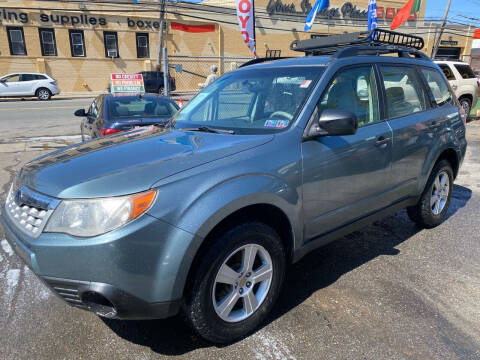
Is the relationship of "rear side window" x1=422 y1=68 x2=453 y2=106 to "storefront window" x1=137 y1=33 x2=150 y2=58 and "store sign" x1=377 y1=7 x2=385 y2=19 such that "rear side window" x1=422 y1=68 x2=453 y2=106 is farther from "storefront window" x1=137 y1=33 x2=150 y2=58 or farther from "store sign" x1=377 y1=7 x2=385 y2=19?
"store sign" x1=377 y1=7 x2=385 y2=19

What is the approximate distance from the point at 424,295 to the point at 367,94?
174 cm

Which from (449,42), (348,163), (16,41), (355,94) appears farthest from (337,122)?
(449,42)

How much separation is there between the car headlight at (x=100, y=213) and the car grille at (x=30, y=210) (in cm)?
13

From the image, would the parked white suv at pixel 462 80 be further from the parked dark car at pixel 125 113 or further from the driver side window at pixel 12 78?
the driver side window at pixel 12 78

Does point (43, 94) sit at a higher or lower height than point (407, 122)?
lower

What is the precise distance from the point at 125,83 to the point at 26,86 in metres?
14.8

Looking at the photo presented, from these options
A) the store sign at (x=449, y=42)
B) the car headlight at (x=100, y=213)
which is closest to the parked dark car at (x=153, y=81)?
the car headlight at (x=100, y=213)

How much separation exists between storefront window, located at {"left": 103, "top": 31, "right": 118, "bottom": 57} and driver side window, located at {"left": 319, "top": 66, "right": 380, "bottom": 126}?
28.8 m

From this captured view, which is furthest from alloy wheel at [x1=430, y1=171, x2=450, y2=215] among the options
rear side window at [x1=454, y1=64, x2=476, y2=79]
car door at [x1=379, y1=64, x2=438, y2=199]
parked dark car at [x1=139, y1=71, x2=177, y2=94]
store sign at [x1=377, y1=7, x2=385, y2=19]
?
store sign at [x1=377, y1=7, x2=385, y2=19]

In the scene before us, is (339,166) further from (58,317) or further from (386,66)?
(58,317)

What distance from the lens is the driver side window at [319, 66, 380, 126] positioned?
3.00 metres

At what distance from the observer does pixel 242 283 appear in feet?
8.14

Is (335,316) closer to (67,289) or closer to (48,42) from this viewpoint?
(67,289)

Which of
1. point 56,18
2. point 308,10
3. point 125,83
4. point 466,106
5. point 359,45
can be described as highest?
point 308,10
